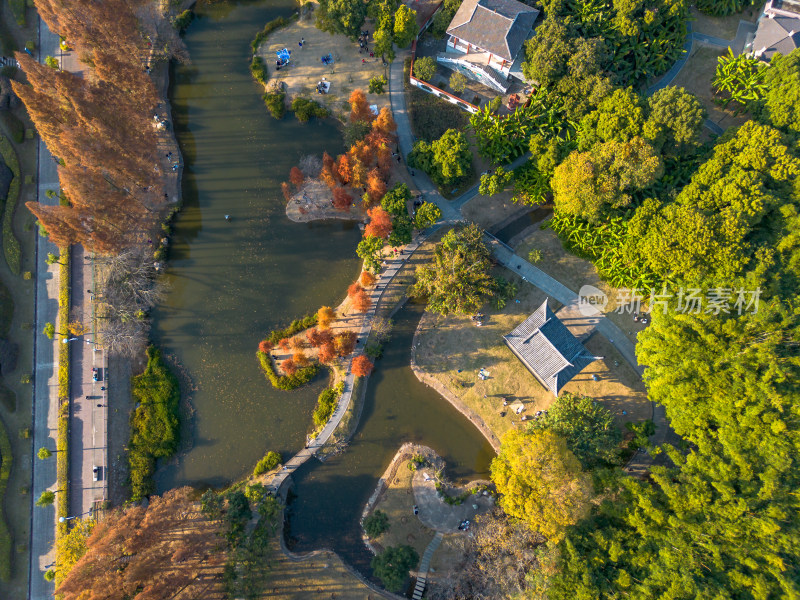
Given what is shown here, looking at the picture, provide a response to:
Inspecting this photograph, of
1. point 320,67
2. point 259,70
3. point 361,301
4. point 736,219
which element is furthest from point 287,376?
point 736,219

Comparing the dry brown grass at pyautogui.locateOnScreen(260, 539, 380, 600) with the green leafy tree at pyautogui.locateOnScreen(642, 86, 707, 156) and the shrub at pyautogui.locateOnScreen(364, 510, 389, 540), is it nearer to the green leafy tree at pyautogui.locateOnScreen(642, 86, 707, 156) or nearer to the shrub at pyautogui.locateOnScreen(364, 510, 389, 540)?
the shrub at pyautogui.locateOnScreen(364, 510, 389, 540)

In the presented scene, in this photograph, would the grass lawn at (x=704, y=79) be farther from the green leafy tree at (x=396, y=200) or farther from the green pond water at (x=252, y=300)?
the green pond water at (x=252, y=300)

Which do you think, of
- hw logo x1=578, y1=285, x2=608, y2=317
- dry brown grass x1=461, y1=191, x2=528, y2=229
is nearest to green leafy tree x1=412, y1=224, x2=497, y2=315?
dry brown grass x1=461, y1=191, x2=528, y2=229

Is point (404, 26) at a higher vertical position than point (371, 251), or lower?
higher

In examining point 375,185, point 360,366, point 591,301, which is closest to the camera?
point 360,366

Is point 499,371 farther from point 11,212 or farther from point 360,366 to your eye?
point 11,212

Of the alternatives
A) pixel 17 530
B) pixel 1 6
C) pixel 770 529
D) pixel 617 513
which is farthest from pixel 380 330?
pixel 1 6

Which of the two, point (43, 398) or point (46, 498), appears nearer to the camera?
point (46, 498)
